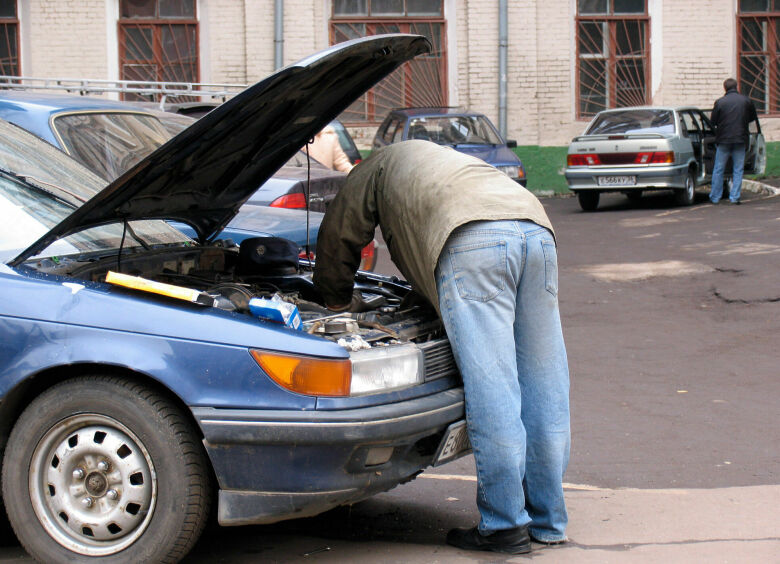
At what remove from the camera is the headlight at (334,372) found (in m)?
3.48

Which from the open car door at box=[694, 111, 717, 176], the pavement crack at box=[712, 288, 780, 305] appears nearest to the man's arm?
the pavement crack at box=[712, 288, 780, 305]

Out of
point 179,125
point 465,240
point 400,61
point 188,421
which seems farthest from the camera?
point 179,125

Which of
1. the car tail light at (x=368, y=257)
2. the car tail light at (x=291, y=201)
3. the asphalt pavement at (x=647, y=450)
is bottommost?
the asphalt pavement at (x=647, y=450)

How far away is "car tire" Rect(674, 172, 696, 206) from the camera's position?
16703mm

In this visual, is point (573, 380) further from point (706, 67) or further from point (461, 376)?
point (706, 67)

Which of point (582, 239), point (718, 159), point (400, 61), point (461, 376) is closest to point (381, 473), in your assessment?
point (461, 376)

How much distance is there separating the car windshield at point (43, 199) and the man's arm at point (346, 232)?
97 cm

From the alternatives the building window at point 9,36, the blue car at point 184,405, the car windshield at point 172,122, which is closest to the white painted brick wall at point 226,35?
the building window at point 9,36

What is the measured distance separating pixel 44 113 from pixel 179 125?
1.38 metres

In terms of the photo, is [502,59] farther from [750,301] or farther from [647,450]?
[647,450]

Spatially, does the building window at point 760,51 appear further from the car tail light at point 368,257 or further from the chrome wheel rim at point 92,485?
the chrome wheel rim at point 92,485

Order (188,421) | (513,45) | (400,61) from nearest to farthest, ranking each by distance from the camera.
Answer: (188,421) → (400,61) → (513,45)

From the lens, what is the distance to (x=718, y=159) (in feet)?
55.5

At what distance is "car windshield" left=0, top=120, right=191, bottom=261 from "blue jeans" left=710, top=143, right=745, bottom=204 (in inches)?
520
